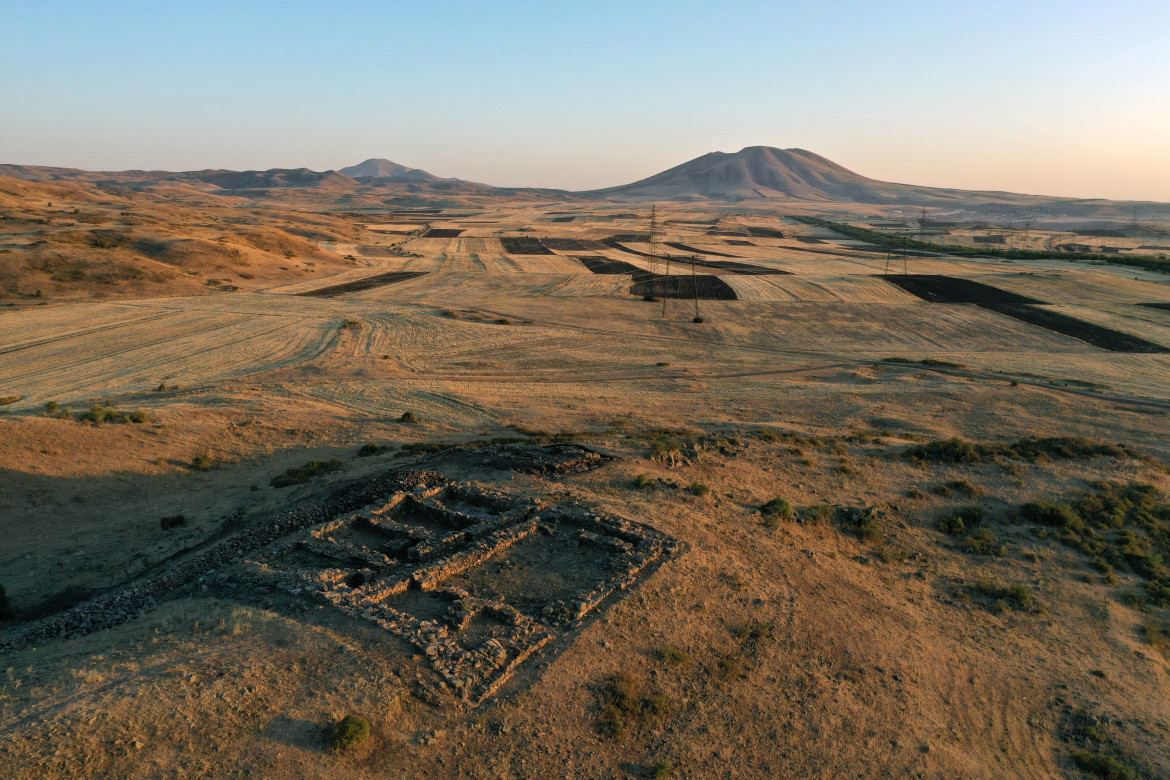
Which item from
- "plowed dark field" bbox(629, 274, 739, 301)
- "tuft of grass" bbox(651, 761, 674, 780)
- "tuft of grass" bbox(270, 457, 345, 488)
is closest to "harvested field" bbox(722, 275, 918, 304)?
"plowed dark field" bbox(629, 274, 739, 301)

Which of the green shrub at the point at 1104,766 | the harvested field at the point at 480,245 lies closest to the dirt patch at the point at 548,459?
the green shrub at the point at 1104,766

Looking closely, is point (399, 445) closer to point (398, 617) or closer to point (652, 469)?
point (652, 469)

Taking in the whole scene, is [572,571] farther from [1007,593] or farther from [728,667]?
[1007,593]

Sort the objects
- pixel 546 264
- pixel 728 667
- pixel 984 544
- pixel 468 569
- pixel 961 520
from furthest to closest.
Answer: pixel 546 264 < pixel 961 520 < pixel 984 544 < pixel 468 569 < pixel 728 667

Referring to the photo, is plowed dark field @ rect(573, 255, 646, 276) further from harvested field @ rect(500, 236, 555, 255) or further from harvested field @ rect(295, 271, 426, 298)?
harvested field @ rect(295, 271, 426, 298)

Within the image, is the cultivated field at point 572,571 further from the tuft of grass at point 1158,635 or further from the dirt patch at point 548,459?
→ the dirt patch at point 548,459

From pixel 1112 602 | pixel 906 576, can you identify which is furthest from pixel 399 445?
pixel 1112 602

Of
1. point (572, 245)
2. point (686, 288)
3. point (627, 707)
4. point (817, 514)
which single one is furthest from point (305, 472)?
point (572, 245)
